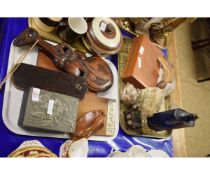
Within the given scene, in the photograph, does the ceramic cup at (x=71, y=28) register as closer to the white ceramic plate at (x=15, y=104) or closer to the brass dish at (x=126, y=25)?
the white ceramic plate at (x=15, y=104)

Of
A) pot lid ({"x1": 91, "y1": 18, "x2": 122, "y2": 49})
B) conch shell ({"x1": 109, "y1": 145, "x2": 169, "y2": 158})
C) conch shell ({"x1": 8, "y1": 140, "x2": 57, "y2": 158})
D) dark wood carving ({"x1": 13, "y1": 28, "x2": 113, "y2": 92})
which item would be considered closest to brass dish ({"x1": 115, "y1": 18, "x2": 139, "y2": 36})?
pot lid ({"x1": 91, "y1": 18, "x2": 122, "y2": 49})

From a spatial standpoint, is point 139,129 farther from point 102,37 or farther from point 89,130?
point 102,37

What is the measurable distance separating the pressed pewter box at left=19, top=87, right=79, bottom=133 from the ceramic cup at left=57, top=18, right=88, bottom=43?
0.31m

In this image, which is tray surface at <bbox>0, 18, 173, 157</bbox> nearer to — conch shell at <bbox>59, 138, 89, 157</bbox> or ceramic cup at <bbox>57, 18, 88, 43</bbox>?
conch shell at <bbox>59, 138, 89, 157</bbox>

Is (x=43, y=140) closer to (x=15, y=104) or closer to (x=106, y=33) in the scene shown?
(x=15, y=104)

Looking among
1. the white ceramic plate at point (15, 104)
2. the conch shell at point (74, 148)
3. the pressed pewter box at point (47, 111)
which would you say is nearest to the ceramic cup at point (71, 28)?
the white ceramic plate at point (15, 104)

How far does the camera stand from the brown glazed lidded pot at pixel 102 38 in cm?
113

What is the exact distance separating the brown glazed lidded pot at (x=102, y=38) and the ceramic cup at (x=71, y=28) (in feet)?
0.15

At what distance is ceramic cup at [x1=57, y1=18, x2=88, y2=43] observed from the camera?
106cm

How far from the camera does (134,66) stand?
1189 mm
